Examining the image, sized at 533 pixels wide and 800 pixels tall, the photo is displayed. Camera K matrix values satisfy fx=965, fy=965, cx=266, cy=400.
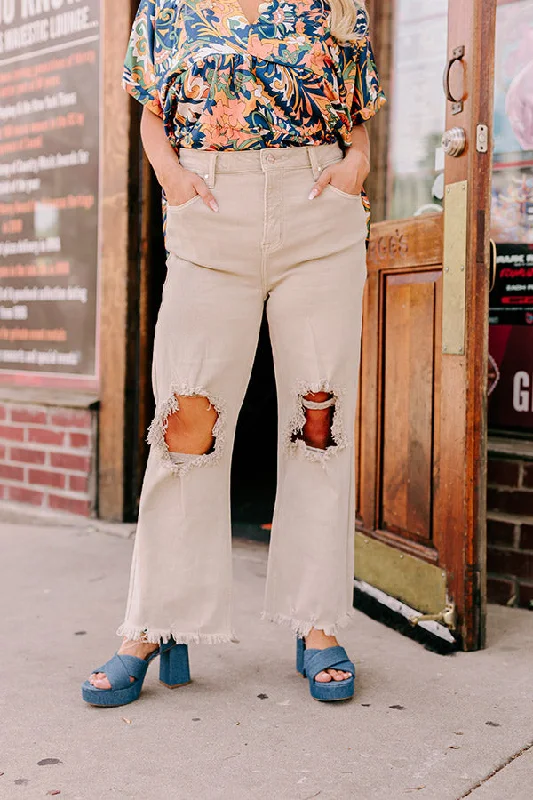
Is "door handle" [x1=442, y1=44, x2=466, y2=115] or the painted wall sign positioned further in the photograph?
the painted wall sign

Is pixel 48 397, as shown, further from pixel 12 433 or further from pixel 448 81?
pixel 448 81

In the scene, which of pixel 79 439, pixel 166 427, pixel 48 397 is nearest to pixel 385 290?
pixel 166 427

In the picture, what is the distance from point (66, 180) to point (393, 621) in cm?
269

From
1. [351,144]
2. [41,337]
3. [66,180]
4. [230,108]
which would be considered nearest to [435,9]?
[351,144]

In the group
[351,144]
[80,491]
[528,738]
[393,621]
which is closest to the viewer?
[528,738]

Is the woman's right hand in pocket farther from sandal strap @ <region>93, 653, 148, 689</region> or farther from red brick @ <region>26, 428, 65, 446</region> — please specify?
red brick @ <region>26, 428, 65, 446</region>

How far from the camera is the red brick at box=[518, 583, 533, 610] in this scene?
330 centimetres

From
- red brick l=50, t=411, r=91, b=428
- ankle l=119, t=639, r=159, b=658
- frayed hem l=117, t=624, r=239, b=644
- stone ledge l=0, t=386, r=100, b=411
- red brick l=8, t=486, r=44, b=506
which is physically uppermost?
stone ledge l=0, t=386, r=100, b=411

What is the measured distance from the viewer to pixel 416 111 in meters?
3.65

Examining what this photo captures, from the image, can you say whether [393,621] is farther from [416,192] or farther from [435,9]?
[435,9]

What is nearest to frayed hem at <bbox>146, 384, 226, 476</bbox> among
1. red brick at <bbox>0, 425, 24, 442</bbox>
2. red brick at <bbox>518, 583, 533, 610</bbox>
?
red brick at <bbox>518, 583, 533, 610</bbox>

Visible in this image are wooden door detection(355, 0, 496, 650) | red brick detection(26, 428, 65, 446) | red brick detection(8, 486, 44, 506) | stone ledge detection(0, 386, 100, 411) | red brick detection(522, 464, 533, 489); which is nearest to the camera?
wooden door detection(355, 0, 496, 650)

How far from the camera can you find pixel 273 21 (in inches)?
92.1

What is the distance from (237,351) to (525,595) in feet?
5.00
